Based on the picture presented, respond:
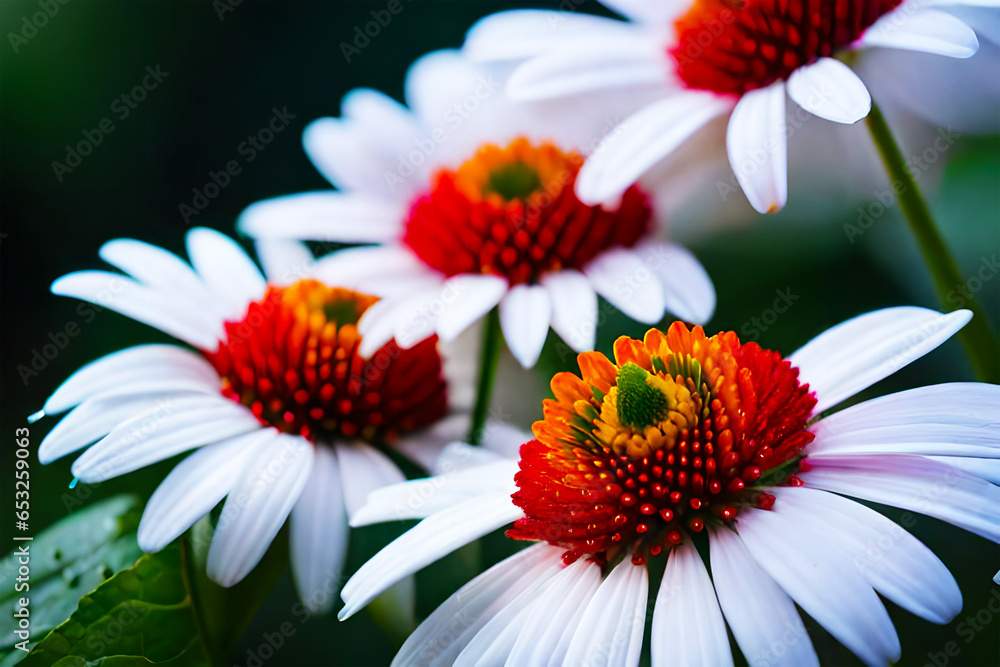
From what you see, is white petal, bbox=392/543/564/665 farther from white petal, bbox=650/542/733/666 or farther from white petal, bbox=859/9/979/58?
white petal, bbox=859/9/979/58

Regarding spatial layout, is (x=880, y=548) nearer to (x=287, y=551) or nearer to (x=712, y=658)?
(x=712, y=658)

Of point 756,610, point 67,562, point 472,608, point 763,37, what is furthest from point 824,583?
point 67,562

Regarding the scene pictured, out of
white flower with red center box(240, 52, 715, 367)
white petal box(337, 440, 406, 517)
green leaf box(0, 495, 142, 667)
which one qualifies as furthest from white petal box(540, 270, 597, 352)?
green leaf box(0, 495, 142, 667)

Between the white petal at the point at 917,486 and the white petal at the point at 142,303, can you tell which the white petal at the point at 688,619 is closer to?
the white petal at the point at 917,486

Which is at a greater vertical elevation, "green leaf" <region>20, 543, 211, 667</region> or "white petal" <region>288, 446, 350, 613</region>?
"green leaf" <region>20, 543, 211, 667</region>

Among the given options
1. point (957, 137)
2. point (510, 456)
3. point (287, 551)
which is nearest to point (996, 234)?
Answer: point (957, 137)
